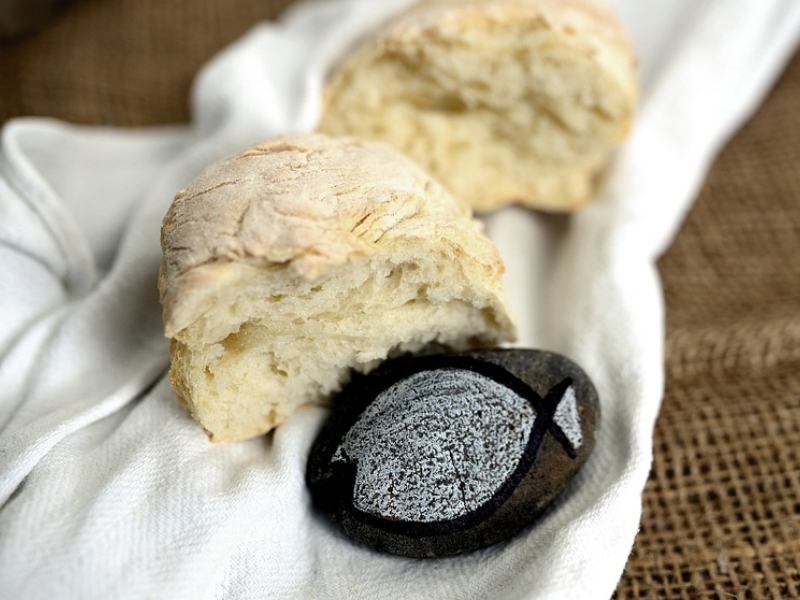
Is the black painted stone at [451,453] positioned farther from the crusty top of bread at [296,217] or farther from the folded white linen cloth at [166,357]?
the crusty top of bread at [296,217]

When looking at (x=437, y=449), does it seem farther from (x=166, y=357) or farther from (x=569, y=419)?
(x=166, y=357)

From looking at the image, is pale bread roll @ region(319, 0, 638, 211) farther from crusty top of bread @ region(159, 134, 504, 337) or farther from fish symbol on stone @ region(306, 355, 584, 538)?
fish symbol on stone @ region(306, 355, 584, 538)

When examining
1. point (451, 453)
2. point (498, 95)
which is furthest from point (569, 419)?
point (498, 95)

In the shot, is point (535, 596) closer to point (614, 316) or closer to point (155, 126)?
point (614, 316)

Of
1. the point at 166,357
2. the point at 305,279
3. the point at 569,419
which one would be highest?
the point at 305,279

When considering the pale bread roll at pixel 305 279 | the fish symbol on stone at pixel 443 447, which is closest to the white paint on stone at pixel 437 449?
the fish symbol on stone at pixel 443 447

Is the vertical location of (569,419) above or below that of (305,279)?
below
